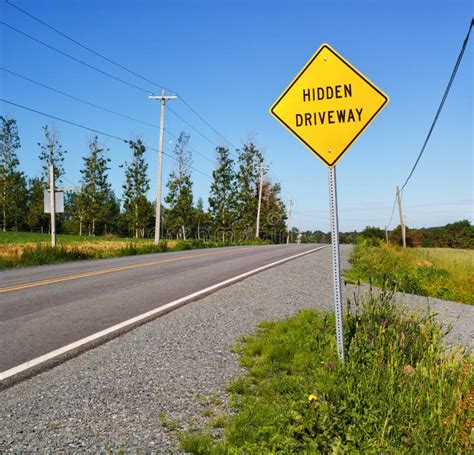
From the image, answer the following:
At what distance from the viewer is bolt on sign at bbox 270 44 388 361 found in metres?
3.90

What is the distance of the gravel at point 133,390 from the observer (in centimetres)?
281

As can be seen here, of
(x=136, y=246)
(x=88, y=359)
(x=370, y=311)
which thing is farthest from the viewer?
(x=136, y=246)

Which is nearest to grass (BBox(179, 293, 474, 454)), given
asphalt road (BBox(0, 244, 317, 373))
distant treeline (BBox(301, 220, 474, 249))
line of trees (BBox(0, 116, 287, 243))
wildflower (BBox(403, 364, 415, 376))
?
wildflower (BBox(403, 364, 415, 376))

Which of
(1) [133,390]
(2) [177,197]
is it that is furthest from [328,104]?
(2) [177,197]

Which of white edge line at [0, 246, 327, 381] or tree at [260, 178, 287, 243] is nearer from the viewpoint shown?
white edge line at [0, 246, 327, 381]

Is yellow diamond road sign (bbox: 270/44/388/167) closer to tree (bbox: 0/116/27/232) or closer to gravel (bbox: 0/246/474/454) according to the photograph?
gravel (bbox: 0/246/474/454)

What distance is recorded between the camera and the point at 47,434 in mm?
2840

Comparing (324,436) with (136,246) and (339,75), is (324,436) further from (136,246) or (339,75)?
(136,246)

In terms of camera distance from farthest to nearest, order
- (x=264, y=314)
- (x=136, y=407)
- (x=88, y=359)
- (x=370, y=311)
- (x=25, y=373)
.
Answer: (x=264, y=314), (x=370, y=311), (x=88, y=359), (x=25, y=373), (x=136, y=407)

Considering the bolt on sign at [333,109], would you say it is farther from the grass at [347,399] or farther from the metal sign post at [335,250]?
the grass at [347,399]

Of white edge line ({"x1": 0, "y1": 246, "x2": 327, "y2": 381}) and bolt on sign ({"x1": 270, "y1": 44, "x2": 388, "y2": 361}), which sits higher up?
bolt on sign ({"x1": 270, "y1": 44, "x2": 388, "y2": 361})

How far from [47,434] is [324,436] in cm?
191

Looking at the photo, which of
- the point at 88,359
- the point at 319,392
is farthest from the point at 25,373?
the point at 319,392

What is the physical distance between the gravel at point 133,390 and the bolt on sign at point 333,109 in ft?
4.84
